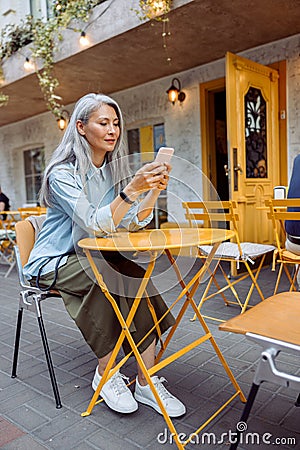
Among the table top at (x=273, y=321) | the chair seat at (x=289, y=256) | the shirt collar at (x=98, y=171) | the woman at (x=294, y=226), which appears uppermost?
the shirt collar at (x=98, y=171)

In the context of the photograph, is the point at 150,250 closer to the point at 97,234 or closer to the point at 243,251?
the point at 97,234

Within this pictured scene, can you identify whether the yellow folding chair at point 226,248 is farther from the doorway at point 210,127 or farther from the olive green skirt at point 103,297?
the doorway at point 210,127

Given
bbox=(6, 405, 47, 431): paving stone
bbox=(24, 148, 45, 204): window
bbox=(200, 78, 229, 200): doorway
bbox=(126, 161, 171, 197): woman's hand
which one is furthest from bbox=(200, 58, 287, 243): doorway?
bbox=(24, 148, 45, 204): window

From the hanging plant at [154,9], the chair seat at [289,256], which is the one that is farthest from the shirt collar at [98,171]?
the hanging plant at [154,9]

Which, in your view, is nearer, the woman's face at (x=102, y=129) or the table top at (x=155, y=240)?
the table top at (x=155, y=240)

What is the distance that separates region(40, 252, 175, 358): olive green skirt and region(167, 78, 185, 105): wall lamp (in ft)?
15.0

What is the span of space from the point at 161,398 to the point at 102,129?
1.23 metres

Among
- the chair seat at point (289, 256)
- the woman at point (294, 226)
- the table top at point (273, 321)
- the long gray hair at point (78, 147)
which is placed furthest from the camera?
the chair seat at point (289, 256)

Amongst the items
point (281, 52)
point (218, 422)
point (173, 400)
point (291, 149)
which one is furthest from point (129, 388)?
point (281, 52)

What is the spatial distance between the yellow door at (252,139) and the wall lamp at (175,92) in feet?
4.93

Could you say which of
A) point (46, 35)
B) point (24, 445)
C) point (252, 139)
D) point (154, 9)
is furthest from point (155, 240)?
point (46, 35)

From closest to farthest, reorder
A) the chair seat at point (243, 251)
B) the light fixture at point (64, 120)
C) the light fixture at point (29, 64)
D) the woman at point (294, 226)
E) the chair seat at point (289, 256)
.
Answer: the woman at point (294, 226) → the chair seat at point (289, 256) → the chair seat at point (243, 251) → the light fixture at point (29, 64) → the light fixture at point (64, 120)

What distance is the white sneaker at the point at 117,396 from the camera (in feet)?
5.50

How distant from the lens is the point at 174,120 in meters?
6.14
